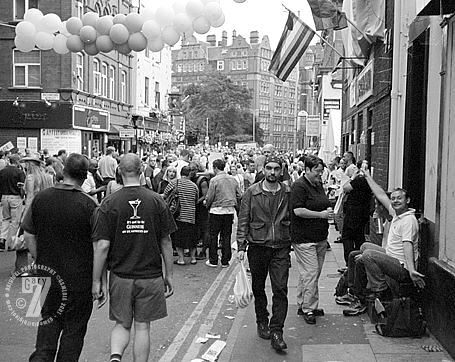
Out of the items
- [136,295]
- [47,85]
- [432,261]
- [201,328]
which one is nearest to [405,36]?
[432,261]

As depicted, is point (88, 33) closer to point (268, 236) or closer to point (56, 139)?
point (268, 236)

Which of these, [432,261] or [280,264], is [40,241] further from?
[432,261]

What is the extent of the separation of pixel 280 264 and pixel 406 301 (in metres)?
1.39

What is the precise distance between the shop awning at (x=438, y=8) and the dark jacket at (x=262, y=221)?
2.34 metres

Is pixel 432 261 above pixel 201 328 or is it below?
above

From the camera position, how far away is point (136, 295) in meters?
5.36

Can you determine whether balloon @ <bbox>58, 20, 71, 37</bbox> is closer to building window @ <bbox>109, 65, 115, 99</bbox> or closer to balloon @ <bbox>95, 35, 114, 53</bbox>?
balloon @ <bbox>95, 35, 114, 53</bbox>

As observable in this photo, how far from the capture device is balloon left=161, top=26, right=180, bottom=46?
35.4 feet

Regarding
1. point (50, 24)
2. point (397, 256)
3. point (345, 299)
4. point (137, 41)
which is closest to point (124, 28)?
point (137, 41)

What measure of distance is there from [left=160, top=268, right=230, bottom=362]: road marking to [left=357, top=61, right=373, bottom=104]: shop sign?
5126 millimetres

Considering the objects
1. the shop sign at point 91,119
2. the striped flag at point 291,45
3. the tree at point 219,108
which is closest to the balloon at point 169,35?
the striped flag at point 291,45

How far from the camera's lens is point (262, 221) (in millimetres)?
6945

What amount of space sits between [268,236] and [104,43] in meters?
5.59

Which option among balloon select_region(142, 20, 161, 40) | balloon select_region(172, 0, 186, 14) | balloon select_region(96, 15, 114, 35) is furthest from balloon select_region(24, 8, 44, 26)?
balloon select_region(172, 0, 186, 14)
